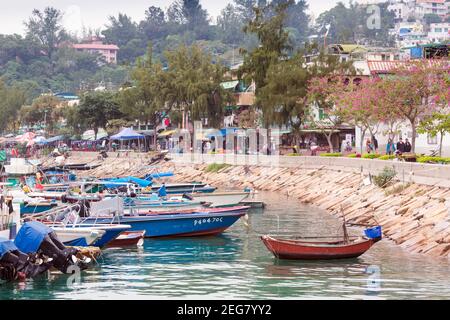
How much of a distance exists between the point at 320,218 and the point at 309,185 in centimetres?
1944

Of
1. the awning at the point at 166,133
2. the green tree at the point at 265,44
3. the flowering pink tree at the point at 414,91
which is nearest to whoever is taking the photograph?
the flowering pink tree at the point at 414,91

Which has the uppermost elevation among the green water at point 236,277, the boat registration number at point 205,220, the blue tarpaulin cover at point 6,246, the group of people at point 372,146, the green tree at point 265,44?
the green tree at point 265,44

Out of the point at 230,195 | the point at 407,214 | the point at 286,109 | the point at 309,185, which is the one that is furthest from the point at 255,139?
the point at 407,214

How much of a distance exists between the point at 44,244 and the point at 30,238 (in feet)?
1.71

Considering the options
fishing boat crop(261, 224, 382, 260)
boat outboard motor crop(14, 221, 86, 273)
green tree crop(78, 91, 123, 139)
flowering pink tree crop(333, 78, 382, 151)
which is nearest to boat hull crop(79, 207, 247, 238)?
fishing boat crop(261, 224, 382, 260)

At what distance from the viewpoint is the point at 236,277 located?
3616 centimetres

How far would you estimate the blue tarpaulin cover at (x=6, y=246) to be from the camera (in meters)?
34.4

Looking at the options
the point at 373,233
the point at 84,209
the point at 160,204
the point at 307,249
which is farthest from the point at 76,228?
the point at 160,204

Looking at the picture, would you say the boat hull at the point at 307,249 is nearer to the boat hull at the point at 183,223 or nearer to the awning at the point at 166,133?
the boat hull at the point at 183,223

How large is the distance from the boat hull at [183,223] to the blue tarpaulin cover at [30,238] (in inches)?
412

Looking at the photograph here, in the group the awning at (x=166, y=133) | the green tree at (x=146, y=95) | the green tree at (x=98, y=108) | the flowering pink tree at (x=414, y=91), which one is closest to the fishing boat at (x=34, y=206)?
the flowering pink tree at (x=414, y=91)

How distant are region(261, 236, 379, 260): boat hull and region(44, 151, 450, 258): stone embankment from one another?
10.5 feet

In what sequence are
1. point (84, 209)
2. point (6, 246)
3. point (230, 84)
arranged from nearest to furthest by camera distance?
point (6, 246)
point (84, 209)
point (230, 84)

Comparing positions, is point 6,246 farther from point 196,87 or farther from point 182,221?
point 196,87
